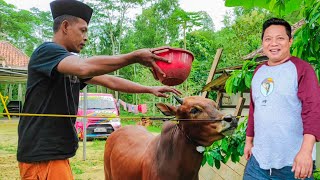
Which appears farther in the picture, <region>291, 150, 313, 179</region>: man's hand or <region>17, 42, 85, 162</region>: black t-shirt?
<region>17, 42, 85, 162</region>: black t-shirt

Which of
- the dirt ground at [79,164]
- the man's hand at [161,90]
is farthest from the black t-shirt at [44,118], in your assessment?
the dirt ground at [79,164]

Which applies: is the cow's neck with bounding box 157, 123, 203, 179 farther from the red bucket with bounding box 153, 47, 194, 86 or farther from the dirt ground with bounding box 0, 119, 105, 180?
the dirt ground with bounding box 0, 119, 105, 180

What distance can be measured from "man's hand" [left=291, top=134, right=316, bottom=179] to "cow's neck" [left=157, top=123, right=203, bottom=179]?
1.32 metres

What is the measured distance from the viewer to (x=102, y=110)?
585 inches

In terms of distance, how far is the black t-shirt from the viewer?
98.1 inches

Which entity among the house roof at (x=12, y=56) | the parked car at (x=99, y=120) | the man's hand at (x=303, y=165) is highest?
the house roof at (x=12, y=56)

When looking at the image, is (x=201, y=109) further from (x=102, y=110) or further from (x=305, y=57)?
(x=102, y=110)

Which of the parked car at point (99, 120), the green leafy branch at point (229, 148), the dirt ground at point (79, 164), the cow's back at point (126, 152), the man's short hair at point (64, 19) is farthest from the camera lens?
the parked car at point (99, 120)

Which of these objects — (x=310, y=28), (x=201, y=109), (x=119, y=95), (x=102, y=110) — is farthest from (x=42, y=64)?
(x=119, y=95)

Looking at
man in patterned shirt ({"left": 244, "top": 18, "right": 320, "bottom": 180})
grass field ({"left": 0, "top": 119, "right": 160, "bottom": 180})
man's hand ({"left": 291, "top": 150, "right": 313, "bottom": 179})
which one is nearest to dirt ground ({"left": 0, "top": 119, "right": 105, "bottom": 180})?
grass field ({"left": 0, "top": 119, "right": 160, "bottom": 180})

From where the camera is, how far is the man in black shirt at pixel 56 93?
2303mm

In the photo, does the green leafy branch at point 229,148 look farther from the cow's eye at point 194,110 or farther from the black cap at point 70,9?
the black cap at point 70,9

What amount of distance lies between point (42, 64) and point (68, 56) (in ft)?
0.80

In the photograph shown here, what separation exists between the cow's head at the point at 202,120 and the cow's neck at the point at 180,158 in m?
0.11
